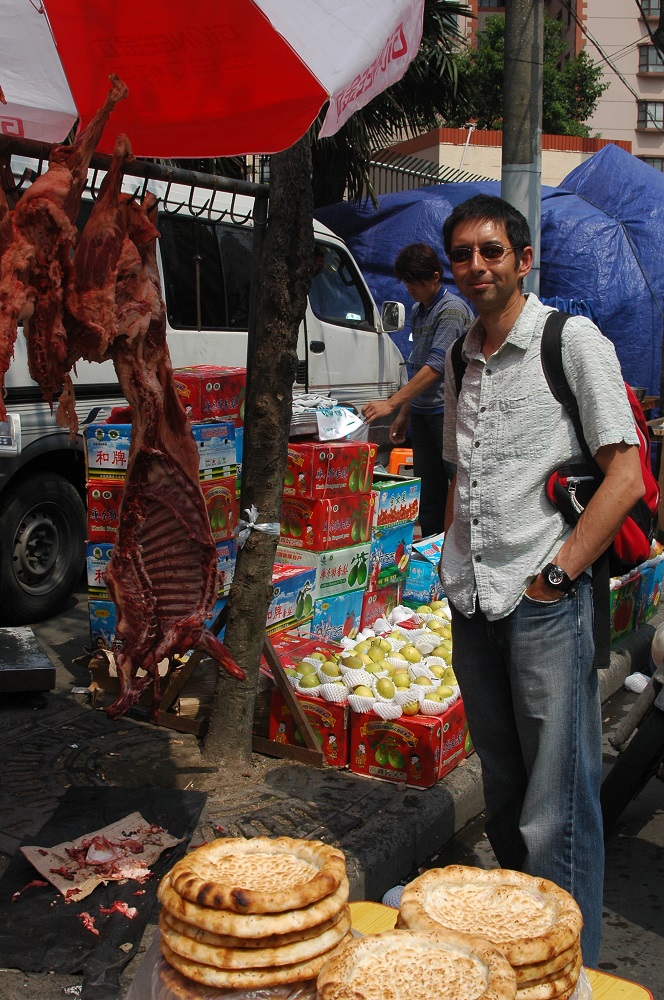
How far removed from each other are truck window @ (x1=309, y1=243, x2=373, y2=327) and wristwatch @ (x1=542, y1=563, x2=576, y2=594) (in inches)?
242

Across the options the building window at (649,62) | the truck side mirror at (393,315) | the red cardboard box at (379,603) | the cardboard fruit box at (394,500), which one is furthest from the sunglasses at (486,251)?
the building window at (649,62)

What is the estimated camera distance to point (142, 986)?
178cm

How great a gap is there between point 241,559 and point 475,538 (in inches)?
64.7

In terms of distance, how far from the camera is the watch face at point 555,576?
2.55 meters

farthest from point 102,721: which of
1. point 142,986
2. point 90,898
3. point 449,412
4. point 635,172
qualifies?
point 635,172

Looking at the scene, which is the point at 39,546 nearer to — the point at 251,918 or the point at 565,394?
the point at 565,394

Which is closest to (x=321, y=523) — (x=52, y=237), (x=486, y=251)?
(x=486, y=251)

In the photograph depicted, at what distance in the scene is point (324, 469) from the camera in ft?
17.1

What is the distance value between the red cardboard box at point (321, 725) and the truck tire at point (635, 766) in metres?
1.17

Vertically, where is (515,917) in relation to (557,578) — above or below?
below

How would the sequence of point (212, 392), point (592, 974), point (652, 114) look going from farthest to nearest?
point (652, 114)
point (212, 392)
point (592, 974)

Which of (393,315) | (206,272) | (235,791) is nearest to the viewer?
(235,791)

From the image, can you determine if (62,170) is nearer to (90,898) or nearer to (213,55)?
(213,55)

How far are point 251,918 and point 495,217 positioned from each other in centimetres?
190
